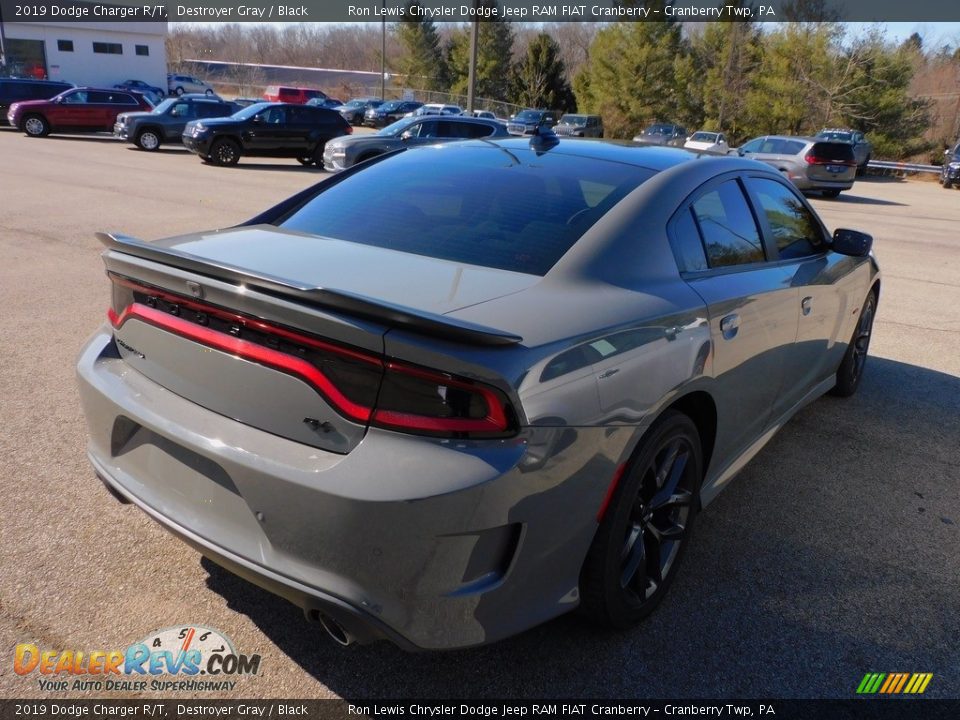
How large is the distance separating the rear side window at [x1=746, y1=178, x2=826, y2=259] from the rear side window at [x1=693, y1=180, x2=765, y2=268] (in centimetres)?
20

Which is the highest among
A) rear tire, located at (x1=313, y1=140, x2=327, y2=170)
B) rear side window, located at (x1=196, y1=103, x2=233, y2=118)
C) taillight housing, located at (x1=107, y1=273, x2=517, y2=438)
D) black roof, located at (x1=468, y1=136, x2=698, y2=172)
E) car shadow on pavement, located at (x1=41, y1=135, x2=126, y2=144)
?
black roof, located at (x1=468, y1=136, x2=698, y2=172)

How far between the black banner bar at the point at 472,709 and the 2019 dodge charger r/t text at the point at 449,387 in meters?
0.31

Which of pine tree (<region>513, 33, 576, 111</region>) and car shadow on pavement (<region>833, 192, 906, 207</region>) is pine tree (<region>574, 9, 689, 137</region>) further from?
car shadow on pavement (<region>833, 192, 906, 207</region>)

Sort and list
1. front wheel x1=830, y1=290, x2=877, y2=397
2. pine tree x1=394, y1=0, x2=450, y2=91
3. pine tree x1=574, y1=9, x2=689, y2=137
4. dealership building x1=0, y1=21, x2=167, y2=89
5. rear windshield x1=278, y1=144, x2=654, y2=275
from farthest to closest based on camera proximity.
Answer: pine tree x1=394, y1=0, x2=450, y2=91, dealership building x1=0, y1=21, x2=167, y2=89, pine tree x1=574, y1=9, x2=689, y2=137, front wheel x1=830, y1=290, x2=877, y2=397, rear windshield x1=278, y1=144, x2=654, y2=275

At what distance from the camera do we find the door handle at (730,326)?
2.90 m

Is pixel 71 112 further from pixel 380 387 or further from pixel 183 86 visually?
pixel 183 86

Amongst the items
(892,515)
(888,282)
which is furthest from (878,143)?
(892,515)

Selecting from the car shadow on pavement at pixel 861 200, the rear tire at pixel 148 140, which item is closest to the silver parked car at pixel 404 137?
the rear tire at pixel 148 140

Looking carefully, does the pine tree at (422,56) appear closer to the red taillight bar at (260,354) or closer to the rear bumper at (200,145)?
the rear bumper at (200,145)

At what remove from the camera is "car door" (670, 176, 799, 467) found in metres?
2.91

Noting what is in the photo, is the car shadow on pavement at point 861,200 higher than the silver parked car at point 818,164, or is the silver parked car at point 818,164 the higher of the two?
the silver parked car at point 818,164

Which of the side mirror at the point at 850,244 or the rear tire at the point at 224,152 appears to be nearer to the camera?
the side mirror at the point at 850,244

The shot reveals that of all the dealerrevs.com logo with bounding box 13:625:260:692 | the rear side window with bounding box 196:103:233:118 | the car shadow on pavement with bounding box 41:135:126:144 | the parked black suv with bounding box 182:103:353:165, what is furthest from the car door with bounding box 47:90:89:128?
the dealerrevs.com logo with bounding box 13:625:260:692

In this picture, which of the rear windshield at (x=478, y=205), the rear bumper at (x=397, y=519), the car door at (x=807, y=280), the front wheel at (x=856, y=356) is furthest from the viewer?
the front wheel at (x=856, y=356)
